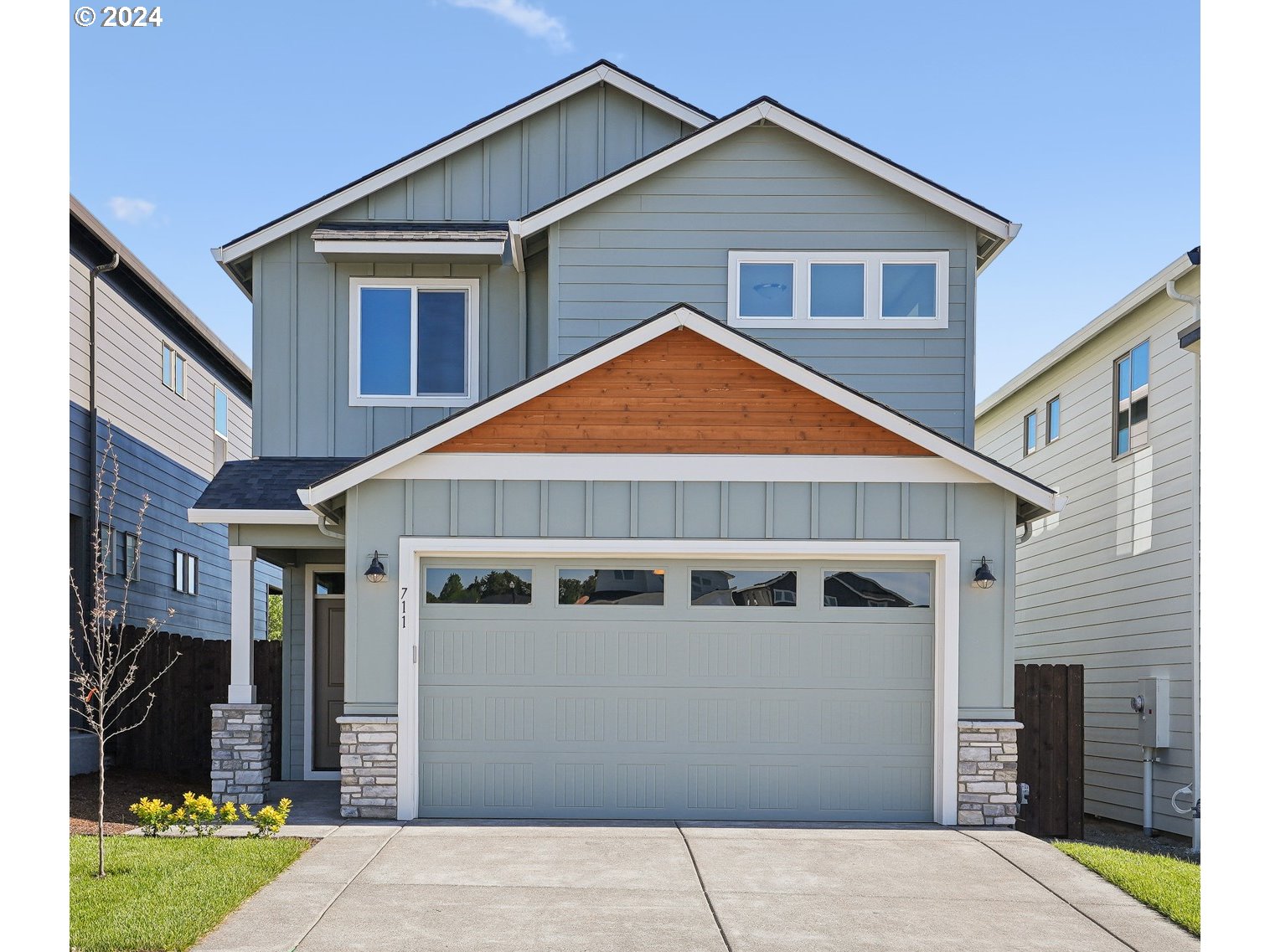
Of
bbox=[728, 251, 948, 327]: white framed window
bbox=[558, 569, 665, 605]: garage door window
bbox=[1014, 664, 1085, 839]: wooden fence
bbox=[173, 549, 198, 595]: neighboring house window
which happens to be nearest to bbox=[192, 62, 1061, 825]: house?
bbox=[558, 569, 665, 605]: garage door window

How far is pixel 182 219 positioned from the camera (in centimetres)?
1630

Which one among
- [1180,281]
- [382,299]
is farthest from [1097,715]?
[382,299]

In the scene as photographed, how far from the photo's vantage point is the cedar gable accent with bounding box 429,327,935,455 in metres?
10.3

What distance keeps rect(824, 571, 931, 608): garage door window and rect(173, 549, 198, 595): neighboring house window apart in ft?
39.2

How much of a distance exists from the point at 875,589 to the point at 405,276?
6.22 m

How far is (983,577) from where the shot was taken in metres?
10.2

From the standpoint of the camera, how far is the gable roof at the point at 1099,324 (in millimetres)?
12008

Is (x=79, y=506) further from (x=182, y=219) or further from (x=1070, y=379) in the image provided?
(x=1070, y=379)

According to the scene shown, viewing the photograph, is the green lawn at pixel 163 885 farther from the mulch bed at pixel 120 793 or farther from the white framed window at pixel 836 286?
the white framed window at pixel 836 286

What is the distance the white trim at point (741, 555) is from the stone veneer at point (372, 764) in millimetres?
168

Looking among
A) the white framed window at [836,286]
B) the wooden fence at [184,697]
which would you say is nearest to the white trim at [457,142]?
the white framed window at [836,286]

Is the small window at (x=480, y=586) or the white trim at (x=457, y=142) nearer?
the small window at (x=480, y=586)

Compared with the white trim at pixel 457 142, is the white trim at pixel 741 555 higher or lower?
lower

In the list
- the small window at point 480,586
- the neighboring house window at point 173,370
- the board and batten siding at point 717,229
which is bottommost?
the small window at point 480,586
